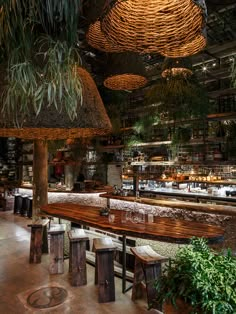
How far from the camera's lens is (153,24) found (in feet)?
6.58

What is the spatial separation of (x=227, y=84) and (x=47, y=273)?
4738mm

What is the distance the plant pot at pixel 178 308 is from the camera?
1.63m

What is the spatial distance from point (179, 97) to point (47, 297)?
3.24m

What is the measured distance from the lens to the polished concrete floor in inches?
113

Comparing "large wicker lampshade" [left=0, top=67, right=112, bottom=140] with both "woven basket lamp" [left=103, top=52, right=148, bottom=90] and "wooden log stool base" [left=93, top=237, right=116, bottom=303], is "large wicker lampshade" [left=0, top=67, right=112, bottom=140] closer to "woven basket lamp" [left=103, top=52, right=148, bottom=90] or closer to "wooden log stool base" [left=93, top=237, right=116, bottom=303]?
"woven basket lamp" [left=103, top=52, right=148, bottom=90]

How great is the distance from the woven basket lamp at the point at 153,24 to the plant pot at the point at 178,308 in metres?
1.80

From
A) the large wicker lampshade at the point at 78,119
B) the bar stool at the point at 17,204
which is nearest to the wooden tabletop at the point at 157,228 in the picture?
the large wicker lampshade at the point at 78,119

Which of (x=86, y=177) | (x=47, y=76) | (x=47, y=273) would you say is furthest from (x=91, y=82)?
(x=86, y=177)

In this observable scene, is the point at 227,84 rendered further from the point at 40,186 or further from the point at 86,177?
the point at 86,177

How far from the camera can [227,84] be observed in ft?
17.9

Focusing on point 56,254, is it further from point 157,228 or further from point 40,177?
point 40,177

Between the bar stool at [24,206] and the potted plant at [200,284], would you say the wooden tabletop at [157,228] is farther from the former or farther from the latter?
the bar stool at [24,206]

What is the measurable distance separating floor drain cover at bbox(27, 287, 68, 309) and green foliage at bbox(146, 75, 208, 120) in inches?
118

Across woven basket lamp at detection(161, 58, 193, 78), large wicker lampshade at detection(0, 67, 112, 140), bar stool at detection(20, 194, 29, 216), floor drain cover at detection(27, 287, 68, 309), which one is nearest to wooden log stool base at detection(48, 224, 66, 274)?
floor drain cover at detection(27, 287, 68, 309)
